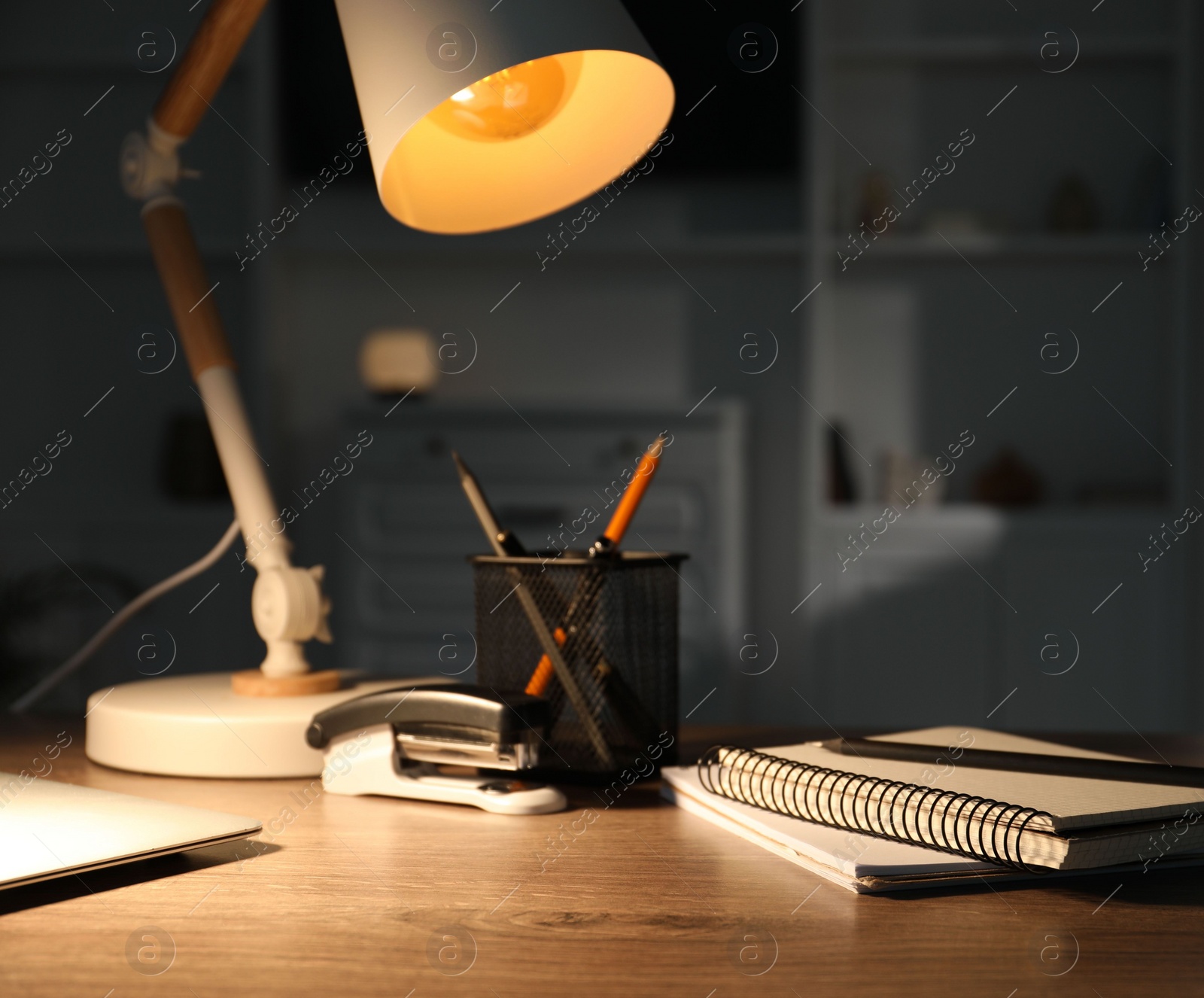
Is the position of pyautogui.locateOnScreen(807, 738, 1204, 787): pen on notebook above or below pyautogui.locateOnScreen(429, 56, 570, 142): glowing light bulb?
below

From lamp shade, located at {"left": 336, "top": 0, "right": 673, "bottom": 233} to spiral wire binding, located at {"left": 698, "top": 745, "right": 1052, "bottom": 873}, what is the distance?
0.41 m

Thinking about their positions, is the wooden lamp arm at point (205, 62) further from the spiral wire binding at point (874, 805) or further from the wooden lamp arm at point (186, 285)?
the spiral wire binding at point (874, 805)

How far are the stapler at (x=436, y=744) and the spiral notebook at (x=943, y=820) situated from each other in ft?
0.38

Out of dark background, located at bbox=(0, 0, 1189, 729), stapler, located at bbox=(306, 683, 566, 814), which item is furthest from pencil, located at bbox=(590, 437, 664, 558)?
dark background, located at bbox=(0, 0, 1189, 729)

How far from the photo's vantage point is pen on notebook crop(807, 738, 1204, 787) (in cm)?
60

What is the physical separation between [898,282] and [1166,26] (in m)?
0.98

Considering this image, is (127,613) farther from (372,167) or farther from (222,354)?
(372,167)

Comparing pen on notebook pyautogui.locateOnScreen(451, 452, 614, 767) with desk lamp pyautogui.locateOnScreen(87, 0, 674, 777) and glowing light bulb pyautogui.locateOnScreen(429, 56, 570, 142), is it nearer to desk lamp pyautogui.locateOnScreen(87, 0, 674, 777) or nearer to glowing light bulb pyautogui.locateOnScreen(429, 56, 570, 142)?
desk lamp pyautogui.locateOnScreen(87, 0, 674, 777)

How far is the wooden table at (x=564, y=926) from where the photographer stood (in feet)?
1.43

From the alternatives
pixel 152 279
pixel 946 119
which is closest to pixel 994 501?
pixel 946 119

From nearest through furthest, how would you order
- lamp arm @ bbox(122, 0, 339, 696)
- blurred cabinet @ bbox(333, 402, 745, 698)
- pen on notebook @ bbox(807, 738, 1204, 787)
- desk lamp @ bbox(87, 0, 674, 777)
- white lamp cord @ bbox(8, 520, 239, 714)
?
pen on notebook @ bbox(807, 738, 1204, 787), desk lamp @ bbox(87, 0, 674, 777), lamp arm @ bbox(122, 0, 339, 696), white lamp cord @ bbox(8, 520, 239, 714), blurred cabinet @ bbox(333, 402, 745, 698)

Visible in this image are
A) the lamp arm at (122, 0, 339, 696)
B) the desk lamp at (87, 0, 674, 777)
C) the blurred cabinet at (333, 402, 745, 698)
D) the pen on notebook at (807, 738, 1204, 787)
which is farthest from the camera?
the blurred cabinet at (333, 402, 745, 698)

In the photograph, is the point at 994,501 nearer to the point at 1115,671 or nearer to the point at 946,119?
the point at 1115,671

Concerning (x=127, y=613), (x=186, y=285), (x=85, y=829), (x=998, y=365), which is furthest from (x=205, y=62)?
(x=998, y=365)
